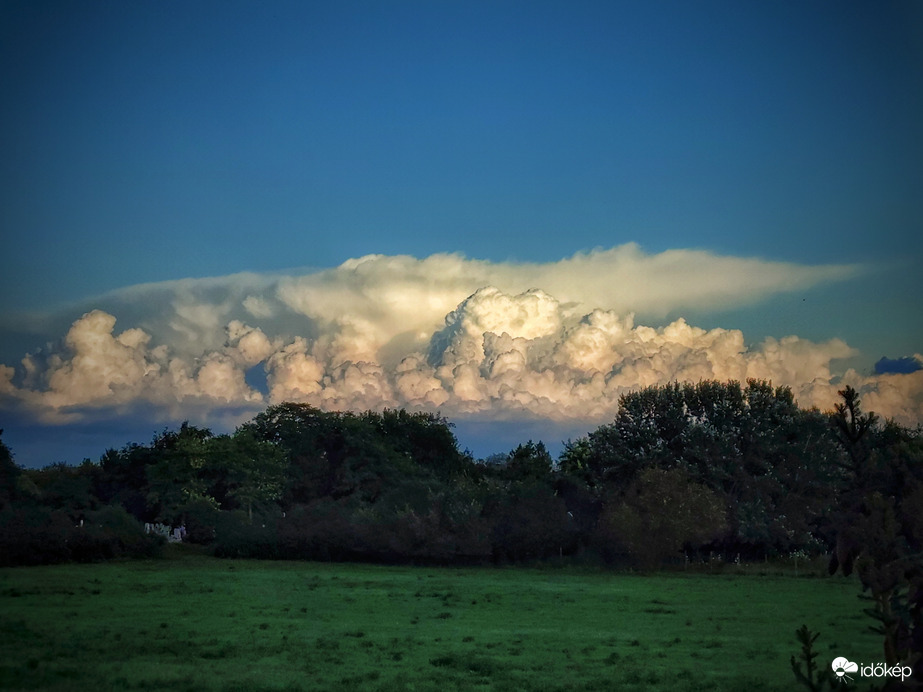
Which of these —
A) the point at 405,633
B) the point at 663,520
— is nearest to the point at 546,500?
the point at 663,520

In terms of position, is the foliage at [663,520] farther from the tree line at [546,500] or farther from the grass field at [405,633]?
the grass field at [405,633]

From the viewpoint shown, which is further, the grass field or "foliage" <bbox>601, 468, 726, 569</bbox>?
"foliage" <bbox>601, 468, 726, 569</bbox>

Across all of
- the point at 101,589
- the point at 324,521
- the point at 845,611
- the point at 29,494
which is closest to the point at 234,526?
the point at 324,521

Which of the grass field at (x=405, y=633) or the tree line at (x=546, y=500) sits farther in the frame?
the tree line at (x=546, y=500)

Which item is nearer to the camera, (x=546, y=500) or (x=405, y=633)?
(x=405, y=633)

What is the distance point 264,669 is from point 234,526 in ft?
148

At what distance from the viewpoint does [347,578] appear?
4766 cm

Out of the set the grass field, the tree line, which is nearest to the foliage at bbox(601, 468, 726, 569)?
Answer: the tree line

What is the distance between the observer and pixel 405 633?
87.8ft

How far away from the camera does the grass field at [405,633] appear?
781 inches

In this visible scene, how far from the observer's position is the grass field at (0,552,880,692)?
19.8 metres

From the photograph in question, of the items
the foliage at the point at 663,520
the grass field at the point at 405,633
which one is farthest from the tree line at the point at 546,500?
the grass field at the point at 405,633

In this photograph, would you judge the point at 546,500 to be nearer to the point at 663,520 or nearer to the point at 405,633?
the point at 663,520

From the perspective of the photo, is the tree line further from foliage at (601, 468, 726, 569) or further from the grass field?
the grass field
